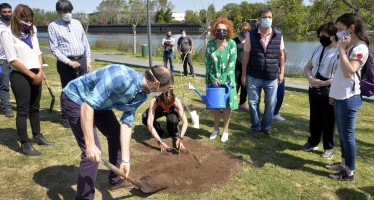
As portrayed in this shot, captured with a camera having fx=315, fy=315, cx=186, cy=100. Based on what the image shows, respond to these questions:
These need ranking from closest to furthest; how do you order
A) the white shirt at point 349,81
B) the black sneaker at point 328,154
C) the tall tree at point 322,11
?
the white shirt at point 349,81 < the black sneaker at point 328,154 < the tall tree at point 322,11

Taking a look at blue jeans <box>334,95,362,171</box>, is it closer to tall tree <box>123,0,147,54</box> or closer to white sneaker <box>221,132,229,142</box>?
white sneaker <box>221,132,229,142</box>

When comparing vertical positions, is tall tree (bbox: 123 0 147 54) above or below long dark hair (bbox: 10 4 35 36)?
above

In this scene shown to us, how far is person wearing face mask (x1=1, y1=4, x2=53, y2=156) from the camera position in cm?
357

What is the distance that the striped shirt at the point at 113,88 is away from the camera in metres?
2.22

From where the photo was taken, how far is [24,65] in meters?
3.67

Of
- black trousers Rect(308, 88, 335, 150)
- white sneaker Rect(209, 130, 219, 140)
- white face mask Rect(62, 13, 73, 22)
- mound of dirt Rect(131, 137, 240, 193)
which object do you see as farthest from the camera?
white sneaker Rect(209, 130, 219, 140)

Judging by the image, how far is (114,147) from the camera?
2961mm

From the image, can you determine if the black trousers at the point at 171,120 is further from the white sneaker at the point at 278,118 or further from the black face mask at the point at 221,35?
the white sneaker at the point at 278,118

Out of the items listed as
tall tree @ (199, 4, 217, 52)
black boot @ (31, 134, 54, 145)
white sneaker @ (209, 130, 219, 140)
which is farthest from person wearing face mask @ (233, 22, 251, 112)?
tall tree @ (199, 4, 217, 52)

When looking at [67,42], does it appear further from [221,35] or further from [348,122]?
[348,122]

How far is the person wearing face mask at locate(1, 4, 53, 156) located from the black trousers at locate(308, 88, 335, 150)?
3.39 metres

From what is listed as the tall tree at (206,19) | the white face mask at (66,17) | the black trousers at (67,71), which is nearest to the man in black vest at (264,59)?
the black trousers at (67,71)

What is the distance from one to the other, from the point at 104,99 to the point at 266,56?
267cm

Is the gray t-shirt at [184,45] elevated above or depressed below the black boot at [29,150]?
above
